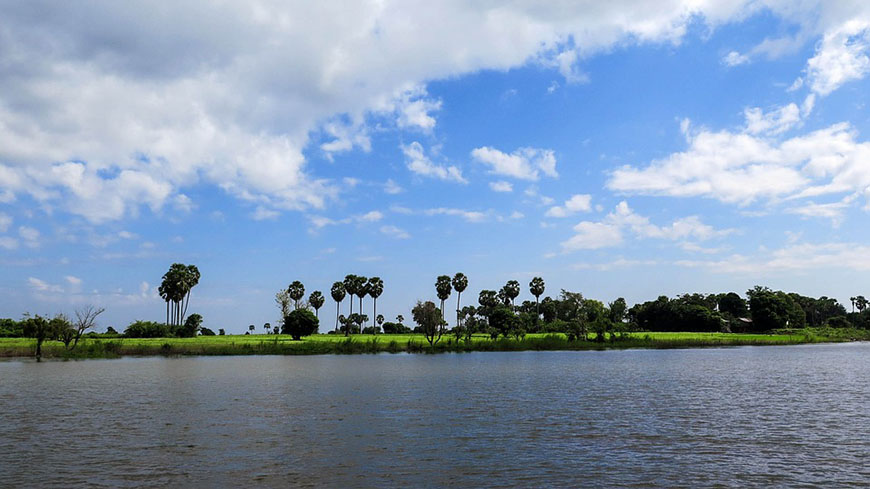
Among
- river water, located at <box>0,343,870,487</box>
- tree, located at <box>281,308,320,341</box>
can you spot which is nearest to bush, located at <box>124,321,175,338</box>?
tree, located at <box>281,308,320,341</box>

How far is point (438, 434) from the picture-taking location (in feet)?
92.2

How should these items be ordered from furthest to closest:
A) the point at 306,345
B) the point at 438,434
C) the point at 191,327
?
→ the point at 191,327
the point at 306,345
the point at 438,434

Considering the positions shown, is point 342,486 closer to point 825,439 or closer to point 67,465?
point 67,465

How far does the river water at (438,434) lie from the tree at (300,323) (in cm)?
8096

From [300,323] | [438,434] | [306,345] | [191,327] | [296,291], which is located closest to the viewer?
[438,434]

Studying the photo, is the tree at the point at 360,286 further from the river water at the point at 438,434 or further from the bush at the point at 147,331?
the river water at the point at 438,434

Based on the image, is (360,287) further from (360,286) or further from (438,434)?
(438,434)

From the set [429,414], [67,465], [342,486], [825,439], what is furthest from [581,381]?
[67,465]

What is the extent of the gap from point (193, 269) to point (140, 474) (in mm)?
162805

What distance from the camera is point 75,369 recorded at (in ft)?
236

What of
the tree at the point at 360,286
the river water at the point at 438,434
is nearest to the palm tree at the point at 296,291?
the tree at the point at 360,286

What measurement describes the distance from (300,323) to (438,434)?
11226cm

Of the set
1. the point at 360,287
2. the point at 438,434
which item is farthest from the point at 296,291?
the point at 438,434

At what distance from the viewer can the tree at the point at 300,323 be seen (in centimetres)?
13500
